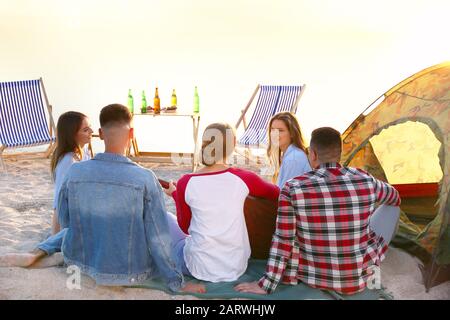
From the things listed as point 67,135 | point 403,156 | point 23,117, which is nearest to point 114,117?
point 67,135

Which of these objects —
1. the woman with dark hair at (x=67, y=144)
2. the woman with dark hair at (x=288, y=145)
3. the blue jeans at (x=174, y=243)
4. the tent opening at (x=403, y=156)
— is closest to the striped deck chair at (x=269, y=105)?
the tent opening at (x=403, y=156)

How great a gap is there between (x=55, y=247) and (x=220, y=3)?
16.7 ft

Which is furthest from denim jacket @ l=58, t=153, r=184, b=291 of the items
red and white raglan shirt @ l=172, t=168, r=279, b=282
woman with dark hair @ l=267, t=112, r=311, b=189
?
woman with dark hair @ l=267, t=112, r=311, b=189

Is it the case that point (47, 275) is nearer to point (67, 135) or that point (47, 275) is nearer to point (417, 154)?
point (67, 135)

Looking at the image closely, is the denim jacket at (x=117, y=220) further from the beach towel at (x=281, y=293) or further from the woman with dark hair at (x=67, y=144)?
the woman with dark hair at (x=67, y=144)

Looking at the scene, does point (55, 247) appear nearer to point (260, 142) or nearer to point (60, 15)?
point (260, 142)

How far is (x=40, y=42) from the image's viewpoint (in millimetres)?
6609

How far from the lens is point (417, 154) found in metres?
3.45

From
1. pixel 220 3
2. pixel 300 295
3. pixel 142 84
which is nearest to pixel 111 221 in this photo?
pixel 300 295

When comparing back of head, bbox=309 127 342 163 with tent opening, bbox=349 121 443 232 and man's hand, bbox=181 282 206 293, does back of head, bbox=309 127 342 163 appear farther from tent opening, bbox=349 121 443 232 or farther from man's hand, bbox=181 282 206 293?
tent opening, bbox=349 121 443 232

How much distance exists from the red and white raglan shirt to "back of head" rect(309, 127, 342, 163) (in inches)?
11.9

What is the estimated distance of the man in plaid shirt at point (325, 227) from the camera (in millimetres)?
2131

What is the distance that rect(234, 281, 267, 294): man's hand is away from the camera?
7.29 ft
